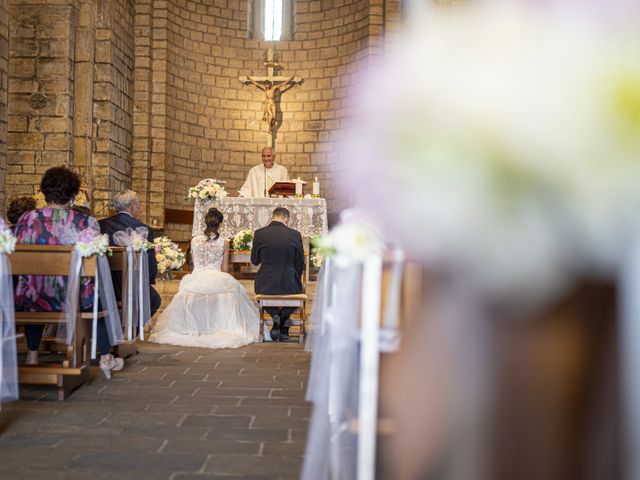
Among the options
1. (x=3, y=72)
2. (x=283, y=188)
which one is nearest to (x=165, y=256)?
(x=3, y=72)

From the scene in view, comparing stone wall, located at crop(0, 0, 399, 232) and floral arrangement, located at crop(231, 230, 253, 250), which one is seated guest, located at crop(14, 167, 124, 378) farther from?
stone wall, located at crop(0, 0, 399, 232)

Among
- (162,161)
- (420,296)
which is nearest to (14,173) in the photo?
(162,161)

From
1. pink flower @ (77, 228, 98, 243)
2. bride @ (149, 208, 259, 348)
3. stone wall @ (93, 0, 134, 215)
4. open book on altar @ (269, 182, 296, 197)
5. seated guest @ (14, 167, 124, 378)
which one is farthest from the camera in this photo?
stone wall @ (93, 0, 134, 215)

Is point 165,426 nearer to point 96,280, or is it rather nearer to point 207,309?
point 96,280

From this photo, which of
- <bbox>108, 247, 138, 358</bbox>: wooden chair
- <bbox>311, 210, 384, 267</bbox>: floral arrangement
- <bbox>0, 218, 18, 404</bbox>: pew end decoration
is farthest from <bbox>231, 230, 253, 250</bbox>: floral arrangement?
<bbox>311, 210, 384, 267</bbox>: floral arrangement

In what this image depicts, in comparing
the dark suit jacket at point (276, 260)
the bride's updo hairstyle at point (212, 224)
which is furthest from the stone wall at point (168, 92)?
the dark suit jacket at point (276, 260)

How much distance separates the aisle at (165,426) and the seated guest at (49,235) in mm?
546

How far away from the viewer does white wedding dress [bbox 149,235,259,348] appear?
23.4 feet

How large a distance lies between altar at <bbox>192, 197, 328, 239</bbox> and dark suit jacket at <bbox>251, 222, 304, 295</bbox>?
8.08 ft

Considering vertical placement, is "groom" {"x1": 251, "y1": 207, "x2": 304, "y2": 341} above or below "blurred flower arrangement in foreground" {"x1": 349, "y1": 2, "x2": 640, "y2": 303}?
below

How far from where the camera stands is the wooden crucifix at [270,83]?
42.9ft

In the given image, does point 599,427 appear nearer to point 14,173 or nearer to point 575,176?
point 575,176

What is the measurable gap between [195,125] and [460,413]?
11788 mm

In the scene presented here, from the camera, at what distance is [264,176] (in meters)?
11.8
